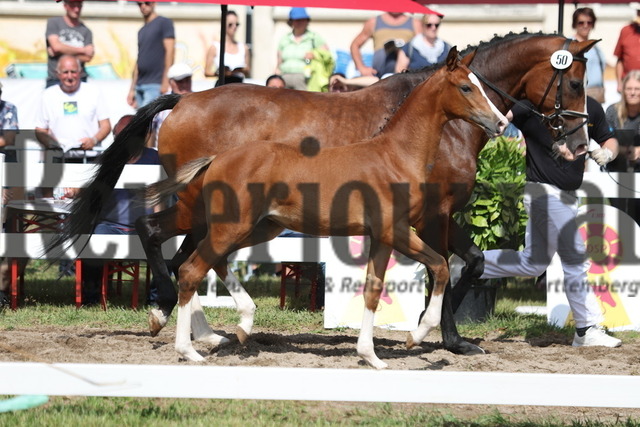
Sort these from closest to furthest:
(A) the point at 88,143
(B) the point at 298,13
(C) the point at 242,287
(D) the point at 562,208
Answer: (C) the point at 242,287 < (D) the point at 562,208 < (A) the point at 88,143 < (B) the point at 298,13

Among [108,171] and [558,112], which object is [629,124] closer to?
[558,112]

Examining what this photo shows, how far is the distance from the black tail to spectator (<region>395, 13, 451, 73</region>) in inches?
160

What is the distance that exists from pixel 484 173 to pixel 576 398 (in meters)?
4.14

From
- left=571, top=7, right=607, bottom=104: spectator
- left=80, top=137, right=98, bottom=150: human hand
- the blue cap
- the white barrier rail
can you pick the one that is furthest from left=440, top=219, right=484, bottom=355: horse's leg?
the blue cap

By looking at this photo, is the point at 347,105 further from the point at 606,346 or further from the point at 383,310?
the point at 606,346

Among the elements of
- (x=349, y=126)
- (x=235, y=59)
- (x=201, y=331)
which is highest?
(x=235, y=59)

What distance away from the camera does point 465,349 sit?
6355 mm

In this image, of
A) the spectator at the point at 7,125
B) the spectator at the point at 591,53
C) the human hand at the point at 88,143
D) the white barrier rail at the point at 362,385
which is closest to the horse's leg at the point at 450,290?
the white barrier rail at the point at 362,385

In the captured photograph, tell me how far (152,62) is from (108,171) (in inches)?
159

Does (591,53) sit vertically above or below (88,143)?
above

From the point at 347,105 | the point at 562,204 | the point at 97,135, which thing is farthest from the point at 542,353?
the point at 97,135

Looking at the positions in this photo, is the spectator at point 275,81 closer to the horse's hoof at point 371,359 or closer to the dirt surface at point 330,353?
the dirt surface at point 330,353

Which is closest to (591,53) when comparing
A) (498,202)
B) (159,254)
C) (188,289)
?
(498,202)

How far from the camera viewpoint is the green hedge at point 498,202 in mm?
7664
